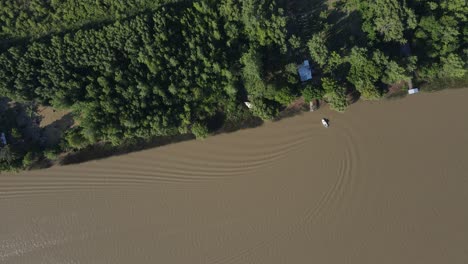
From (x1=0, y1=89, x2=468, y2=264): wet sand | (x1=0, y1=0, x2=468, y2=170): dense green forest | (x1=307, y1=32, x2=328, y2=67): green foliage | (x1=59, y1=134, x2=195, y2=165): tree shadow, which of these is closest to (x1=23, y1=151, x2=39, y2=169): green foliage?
(x1=0, y1=0, x2=468, y2=170): dense green forest

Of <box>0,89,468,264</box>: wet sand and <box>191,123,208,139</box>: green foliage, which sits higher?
<box>191,123,208,139</box>: green foliage

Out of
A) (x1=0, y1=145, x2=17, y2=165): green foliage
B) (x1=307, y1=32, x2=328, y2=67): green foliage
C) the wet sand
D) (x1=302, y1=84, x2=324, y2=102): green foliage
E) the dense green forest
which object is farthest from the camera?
the wet sand

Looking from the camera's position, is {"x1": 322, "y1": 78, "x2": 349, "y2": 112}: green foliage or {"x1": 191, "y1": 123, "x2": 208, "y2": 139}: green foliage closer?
{"x1": 322, "y1": 78, "x2": 349, "y2": 112}: green foliage

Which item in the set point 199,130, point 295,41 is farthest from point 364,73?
point 199,130

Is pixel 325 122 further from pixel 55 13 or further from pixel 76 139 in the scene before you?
pixel 55 13

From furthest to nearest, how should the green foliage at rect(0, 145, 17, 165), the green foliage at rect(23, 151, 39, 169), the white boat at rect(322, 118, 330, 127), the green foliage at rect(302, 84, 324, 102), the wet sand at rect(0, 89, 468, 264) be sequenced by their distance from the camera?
the white boat at rect(322, 118, 330, 127), the wet sand at rect(0, 89, 468, 264), the green foliage at rect(23, 151, 39, 169), the green foliage at rect(0, 145, 17, 165), the green foliage at rect(302, 84, 324, 102)

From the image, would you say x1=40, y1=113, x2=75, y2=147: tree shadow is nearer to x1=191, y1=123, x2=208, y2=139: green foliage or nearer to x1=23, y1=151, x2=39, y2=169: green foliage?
x1=23, y1=151, x2=39, y2=169: green foliage
